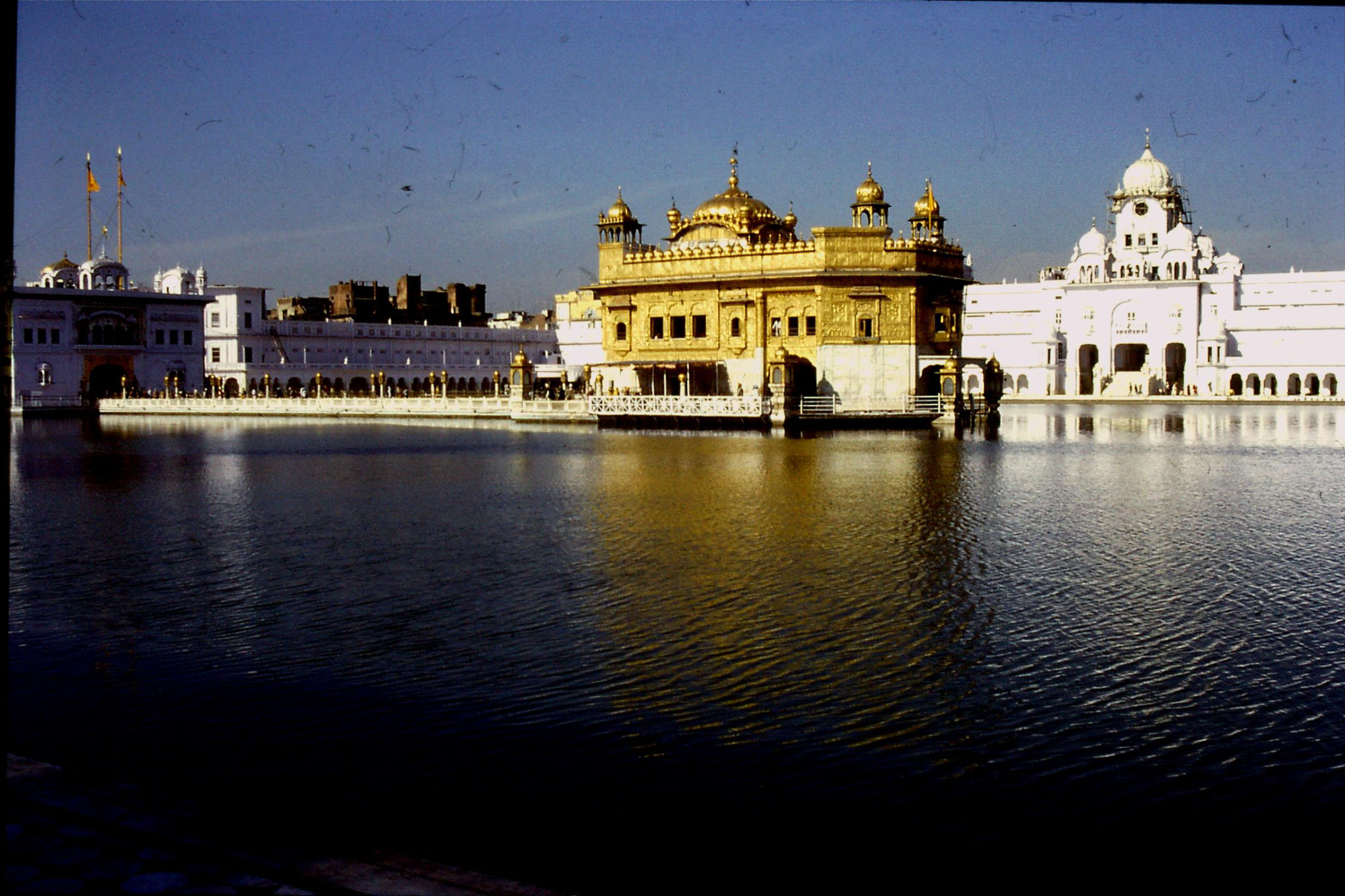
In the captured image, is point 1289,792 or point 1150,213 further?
point 1150,213

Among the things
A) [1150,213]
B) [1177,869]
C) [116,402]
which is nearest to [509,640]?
[1177,869]

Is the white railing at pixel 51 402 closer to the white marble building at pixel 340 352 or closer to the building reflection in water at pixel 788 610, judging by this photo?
the white marble building at pixel 340 352

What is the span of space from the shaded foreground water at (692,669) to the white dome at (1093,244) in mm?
89905

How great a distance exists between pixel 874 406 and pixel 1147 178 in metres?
71.9

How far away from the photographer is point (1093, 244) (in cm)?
10781

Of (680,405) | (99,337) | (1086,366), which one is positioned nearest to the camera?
(680,405)

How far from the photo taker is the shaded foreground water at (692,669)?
24.3 ft

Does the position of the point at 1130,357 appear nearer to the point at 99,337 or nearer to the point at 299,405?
the point at 299,405

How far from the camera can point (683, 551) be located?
16.2 meters

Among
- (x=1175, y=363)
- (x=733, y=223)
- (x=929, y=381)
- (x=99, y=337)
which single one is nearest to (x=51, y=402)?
(x=99, y=337)

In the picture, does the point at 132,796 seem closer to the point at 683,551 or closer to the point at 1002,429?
the point at 683,551

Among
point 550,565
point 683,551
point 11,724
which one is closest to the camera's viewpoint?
point 11,724

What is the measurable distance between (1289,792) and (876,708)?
2.68 metres

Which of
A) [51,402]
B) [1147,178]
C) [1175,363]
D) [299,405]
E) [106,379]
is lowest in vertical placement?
[299,405]
